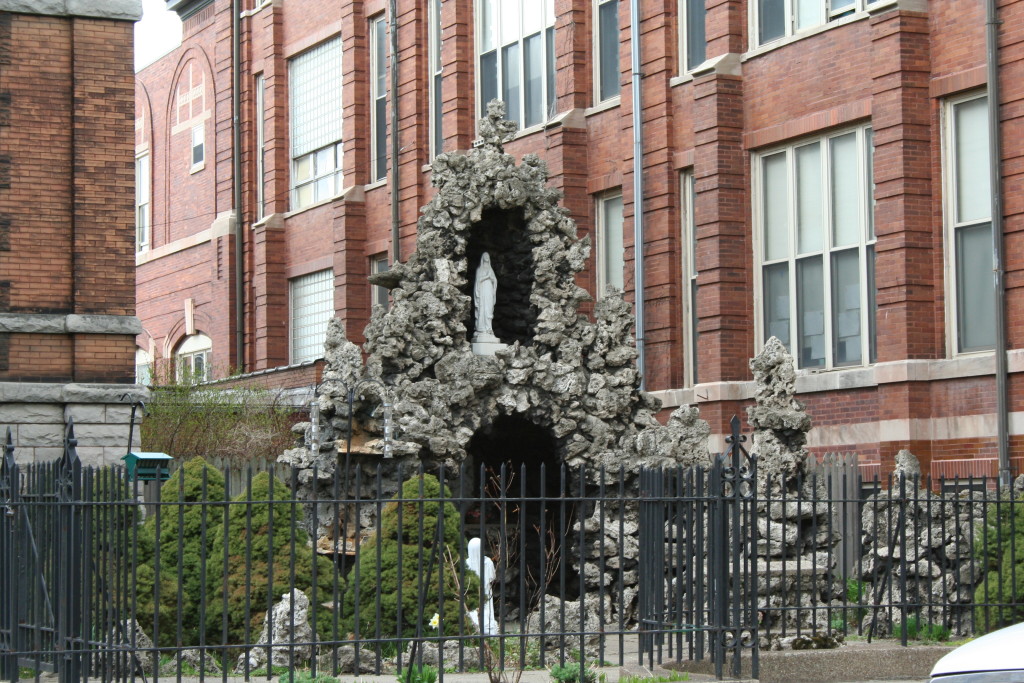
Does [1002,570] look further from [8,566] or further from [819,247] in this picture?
[819,247]

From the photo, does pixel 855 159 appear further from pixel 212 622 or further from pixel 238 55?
pixel 238 55

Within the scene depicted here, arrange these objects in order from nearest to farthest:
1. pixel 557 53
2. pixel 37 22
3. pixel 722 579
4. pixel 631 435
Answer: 1. pixel 722 579
2. pixel 631 435
3. pixel 37 22
4. pixel 557 53

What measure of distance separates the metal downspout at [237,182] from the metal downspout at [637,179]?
14.1 meters

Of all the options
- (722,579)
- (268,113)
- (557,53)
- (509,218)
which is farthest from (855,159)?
(268,113)

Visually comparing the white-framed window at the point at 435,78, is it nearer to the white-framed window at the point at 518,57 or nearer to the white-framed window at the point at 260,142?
the white-framed window at the point at 518,57

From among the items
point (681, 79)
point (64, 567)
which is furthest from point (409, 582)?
point (681, 79)

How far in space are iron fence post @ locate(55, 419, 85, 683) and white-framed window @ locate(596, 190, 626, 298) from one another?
16.6 m

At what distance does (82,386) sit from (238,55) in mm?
19510

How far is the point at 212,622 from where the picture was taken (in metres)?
14.4

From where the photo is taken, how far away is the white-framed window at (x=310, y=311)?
116 ft

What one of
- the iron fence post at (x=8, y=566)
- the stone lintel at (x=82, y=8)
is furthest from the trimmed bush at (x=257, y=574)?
the stone lintel at (x=82, y=8)

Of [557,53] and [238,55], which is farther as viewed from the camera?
[238,55]

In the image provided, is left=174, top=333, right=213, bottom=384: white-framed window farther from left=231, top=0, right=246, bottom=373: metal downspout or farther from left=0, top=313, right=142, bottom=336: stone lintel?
left=0, top=313, right=142, bottom=336: stone lintel

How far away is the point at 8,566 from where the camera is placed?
41.8 ft
